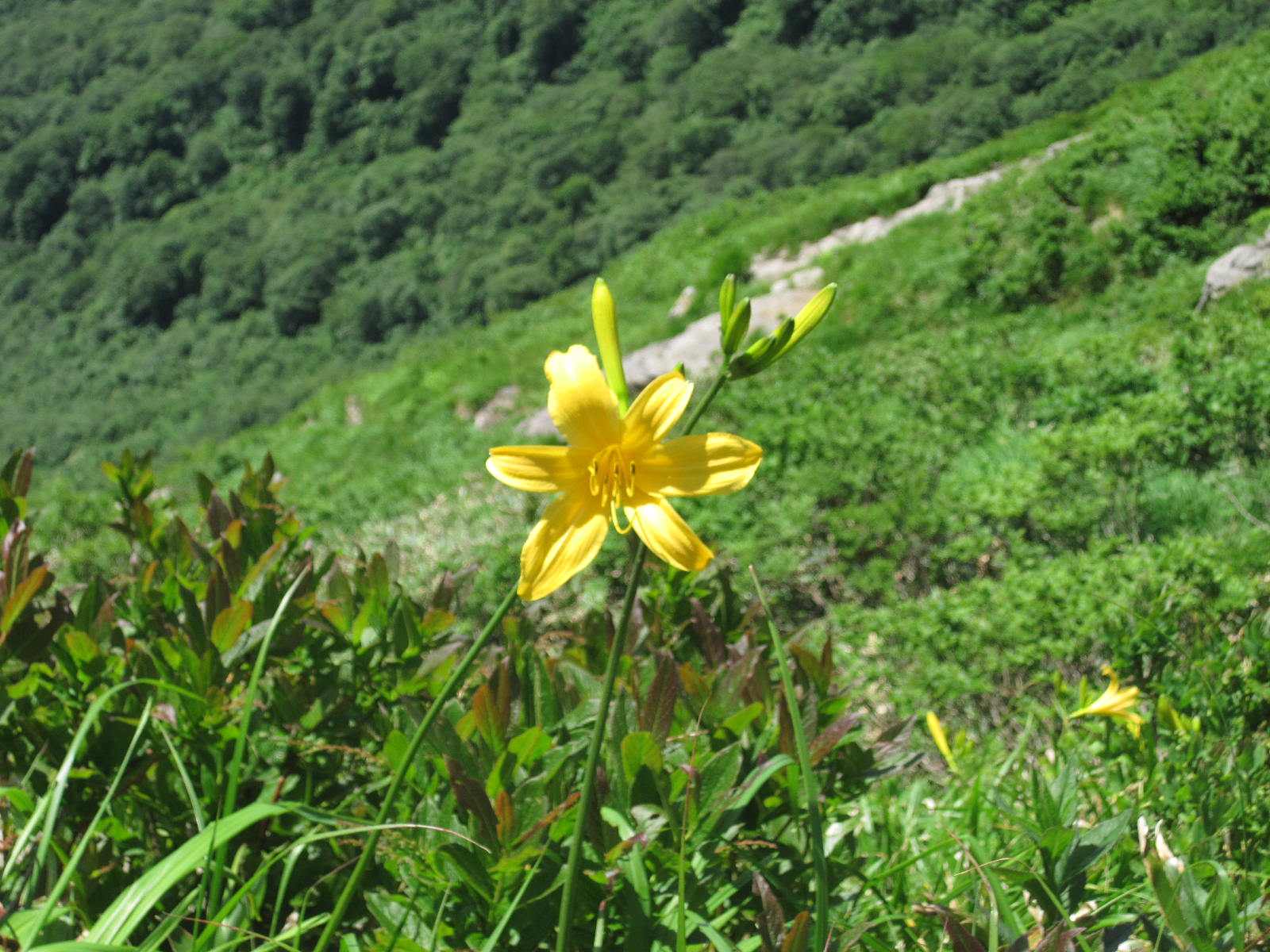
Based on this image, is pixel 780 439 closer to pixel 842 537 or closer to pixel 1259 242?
pixel 842 537

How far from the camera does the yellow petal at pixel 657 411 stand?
31.5 inches

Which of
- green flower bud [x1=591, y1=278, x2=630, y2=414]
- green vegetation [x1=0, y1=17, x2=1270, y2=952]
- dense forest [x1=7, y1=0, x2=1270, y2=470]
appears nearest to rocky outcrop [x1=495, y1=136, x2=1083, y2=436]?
green vegetation [x1=0, y1=17, x2=1270, y2=952]

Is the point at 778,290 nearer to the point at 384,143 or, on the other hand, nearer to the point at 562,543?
the point at 562,543

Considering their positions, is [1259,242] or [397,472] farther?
[397,472]

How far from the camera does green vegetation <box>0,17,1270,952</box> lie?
101 centimetres

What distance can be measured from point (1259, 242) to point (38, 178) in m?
74.5

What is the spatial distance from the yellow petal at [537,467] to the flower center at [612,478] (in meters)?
0.02

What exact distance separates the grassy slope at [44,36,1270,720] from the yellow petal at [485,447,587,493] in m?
0.77

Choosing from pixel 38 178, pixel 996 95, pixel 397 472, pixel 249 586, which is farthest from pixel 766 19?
pixel 38 178

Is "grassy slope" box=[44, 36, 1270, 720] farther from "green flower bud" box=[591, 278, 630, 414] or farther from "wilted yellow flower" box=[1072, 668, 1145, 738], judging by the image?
"green flower bud" box=[591, 278, 630, 414]

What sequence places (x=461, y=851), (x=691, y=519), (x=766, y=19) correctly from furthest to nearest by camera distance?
1. (x=766, y=19)
2. (x=691, y=519)
3. (x=461, y=851)

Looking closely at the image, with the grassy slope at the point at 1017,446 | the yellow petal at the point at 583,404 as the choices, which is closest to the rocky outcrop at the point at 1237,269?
the grassy slope at the point at 1017,446

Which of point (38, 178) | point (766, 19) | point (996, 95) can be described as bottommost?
point (996, 95)

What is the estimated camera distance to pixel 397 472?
248 inches
